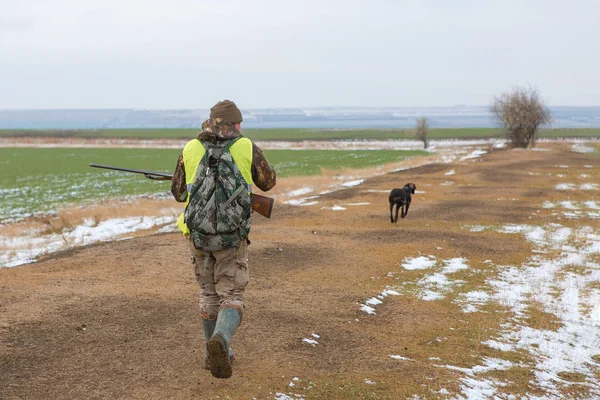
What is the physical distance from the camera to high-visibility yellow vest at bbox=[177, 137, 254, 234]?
5.54 m

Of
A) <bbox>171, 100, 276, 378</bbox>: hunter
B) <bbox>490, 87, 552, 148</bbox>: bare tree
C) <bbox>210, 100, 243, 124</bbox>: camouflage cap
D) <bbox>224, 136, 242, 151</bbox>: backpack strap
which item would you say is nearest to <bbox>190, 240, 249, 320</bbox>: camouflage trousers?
<bbox>171, 100, 276, 378</bbox>: hunter

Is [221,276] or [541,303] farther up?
[221,276]

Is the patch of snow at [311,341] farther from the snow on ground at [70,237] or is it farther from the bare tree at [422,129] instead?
the bare tree at [422,129]

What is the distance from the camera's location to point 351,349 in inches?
293

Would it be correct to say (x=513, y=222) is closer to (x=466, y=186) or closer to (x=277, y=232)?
(x=277, y=232)

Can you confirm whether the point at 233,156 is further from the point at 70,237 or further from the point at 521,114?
the point at 521,114

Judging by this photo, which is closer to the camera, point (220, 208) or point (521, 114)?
point (220, 208)

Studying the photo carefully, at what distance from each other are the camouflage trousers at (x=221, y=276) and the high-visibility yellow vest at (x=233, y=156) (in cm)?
35

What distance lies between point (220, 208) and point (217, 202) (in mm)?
60

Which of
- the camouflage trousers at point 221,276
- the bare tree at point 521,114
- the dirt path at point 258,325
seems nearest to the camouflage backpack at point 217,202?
the camouflage trousers at point 221,276

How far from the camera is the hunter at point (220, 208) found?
543 centimetres

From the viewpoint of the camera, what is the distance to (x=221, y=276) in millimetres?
5664

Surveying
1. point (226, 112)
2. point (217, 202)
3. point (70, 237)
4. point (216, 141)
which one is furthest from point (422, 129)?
point (217, 202)

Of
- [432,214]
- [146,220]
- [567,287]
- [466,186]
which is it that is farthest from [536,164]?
[567,287]
